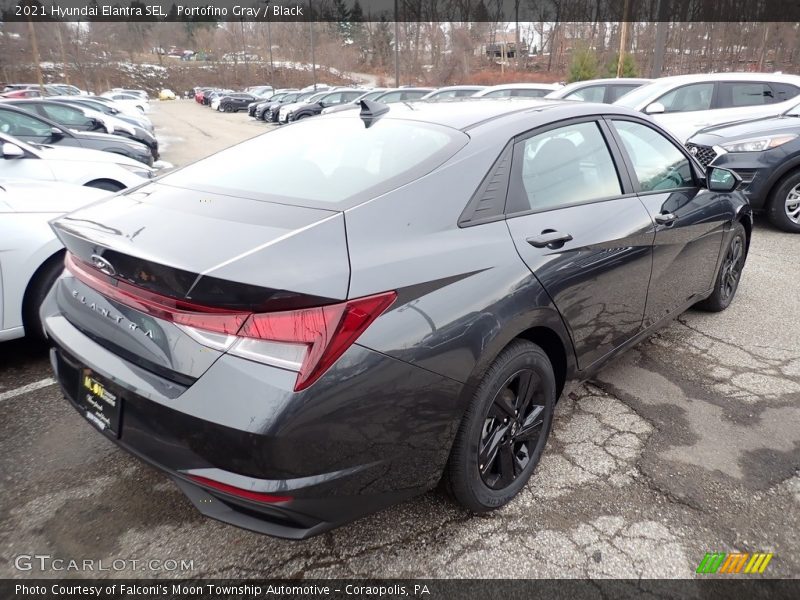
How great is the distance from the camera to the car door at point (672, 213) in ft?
9.73

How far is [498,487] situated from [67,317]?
1.79 metres

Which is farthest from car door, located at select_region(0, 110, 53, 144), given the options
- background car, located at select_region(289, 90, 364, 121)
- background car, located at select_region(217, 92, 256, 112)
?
background car, located at select_region(217, 92, 256, 112)

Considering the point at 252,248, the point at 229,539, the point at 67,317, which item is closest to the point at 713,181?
the point at 252,248

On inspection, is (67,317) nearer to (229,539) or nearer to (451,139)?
(229,539)

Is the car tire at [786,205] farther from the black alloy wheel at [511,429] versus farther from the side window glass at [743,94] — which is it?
the black alloy wheel at [511,429]

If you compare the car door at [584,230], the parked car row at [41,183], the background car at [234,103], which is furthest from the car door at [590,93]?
the background car at [234,103]

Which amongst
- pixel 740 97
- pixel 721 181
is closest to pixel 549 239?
pixel 721 181

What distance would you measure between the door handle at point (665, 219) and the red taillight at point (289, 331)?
1985 mm

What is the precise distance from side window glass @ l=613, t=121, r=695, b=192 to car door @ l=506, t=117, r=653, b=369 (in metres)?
0.19

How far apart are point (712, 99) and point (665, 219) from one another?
21.4 ft

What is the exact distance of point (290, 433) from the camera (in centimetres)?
152

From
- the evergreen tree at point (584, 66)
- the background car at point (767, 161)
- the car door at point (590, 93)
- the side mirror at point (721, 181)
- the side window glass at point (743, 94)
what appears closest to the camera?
the side mirror at point (721, 181)

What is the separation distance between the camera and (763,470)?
8.22 feet

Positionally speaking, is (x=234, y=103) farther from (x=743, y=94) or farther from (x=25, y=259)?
(x=25, y=259)
